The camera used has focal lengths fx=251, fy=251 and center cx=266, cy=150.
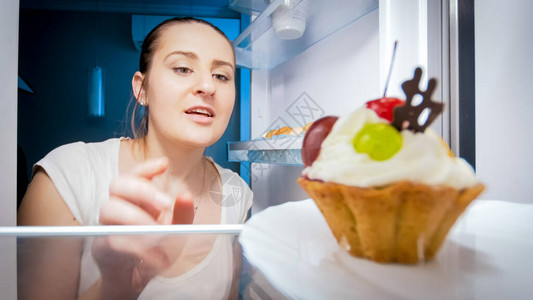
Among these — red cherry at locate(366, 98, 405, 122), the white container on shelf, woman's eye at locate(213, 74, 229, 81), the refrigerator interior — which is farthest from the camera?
woman's eye at locate(213, 74, 229, 81)

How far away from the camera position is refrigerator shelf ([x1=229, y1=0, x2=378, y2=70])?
3.02 ft

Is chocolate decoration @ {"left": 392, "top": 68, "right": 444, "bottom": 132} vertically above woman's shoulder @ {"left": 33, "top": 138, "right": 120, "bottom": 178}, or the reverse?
chocolate decoration @ {"left": 392, "top": 68, "right": 444, "bottom": 132}

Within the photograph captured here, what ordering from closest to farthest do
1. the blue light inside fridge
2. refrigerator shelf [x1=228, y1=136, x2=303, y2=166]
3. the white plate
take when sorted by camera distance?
the white plate → refrigerator shelf [x1=228, y1=136, x2=303, y2=166] → the blue light inside fridge

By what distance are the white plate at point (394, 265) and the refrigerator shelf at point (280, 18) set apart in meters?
0.79

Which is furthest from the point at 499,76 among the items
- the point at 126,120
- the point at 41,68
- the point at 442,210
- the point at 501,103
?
the point at 41,68

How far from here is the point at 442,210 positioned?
0.27m

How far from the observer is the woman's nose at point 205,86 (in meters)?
1.00

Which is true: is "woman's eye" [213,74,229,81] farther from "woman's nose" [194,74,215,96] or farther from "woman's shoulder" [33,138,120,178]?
"woman's shoulder" [33,138,120,178]

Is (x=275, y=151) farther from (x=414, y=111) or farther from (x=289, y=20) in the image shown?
(x=414, y=111)

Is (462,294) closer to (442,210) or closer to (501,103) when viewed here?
(442,210)

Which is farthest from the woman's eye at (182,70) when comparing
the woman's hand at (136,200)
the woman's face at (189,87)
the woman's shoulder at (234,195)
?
the woman's hand at (136,200)

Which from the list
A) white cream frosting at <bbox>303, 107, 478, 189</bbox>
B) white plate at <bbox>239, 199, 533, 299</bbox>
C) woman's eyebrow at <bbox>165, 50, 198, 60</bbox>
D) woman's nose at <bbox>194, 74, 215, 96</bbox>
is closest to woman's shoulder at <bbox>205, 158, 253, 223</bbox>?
woman's nose at <bbox>194, 74, 215, 96</bbox>

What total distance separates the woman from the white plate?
0.37 feet

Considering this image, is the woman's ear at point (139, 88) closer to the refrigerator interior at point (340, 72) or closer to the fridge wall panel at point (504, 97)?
the refrigerator interior at point (340, 72)
